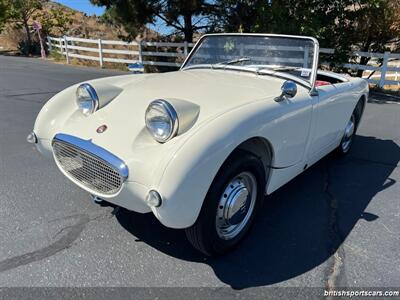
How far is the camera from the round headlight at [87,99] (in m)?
2.88

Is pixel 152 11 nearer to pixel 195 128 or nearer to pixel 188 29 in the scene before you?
pixel 188 29

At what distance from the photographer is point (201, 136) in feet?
7.14

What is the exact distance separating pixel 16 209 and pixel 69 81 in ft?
29.3

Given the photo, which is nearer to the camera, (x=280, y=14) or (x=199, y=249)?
(x=199, y=249)

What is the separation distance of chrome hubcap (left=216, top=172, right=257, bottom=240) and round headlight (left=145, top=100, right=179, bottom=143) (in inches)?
21.2

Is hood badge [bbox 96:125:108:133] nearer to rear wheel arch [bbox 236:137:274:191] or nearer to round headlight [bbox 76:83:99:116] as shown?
round headlight [bbox 76:83:99:116]

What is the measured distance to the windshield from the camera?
3564 millimetres

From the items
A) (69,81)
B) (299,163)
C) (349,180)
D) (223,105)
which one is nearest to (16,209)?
(223,105)

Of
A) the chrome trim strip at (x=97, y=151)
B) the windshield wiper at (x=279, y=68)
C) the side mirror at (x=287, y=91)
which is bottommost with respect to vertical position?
the chrome trim strip at (x=97, y=151)

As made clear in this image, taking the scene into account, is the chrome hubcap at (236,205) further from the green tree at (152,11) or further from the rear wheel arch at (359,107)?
the green tree at (152,11)

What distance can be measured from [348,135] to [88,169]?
3.43 meters

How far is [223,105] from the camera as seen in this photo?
254 cm

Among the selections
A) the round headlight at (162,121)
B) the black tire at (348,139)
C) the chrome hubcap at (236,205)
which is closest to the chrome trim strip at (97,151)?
the round headlight at (162,121)

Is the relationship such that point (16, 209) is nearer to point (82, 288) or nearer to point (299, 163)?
point (82, 288)
